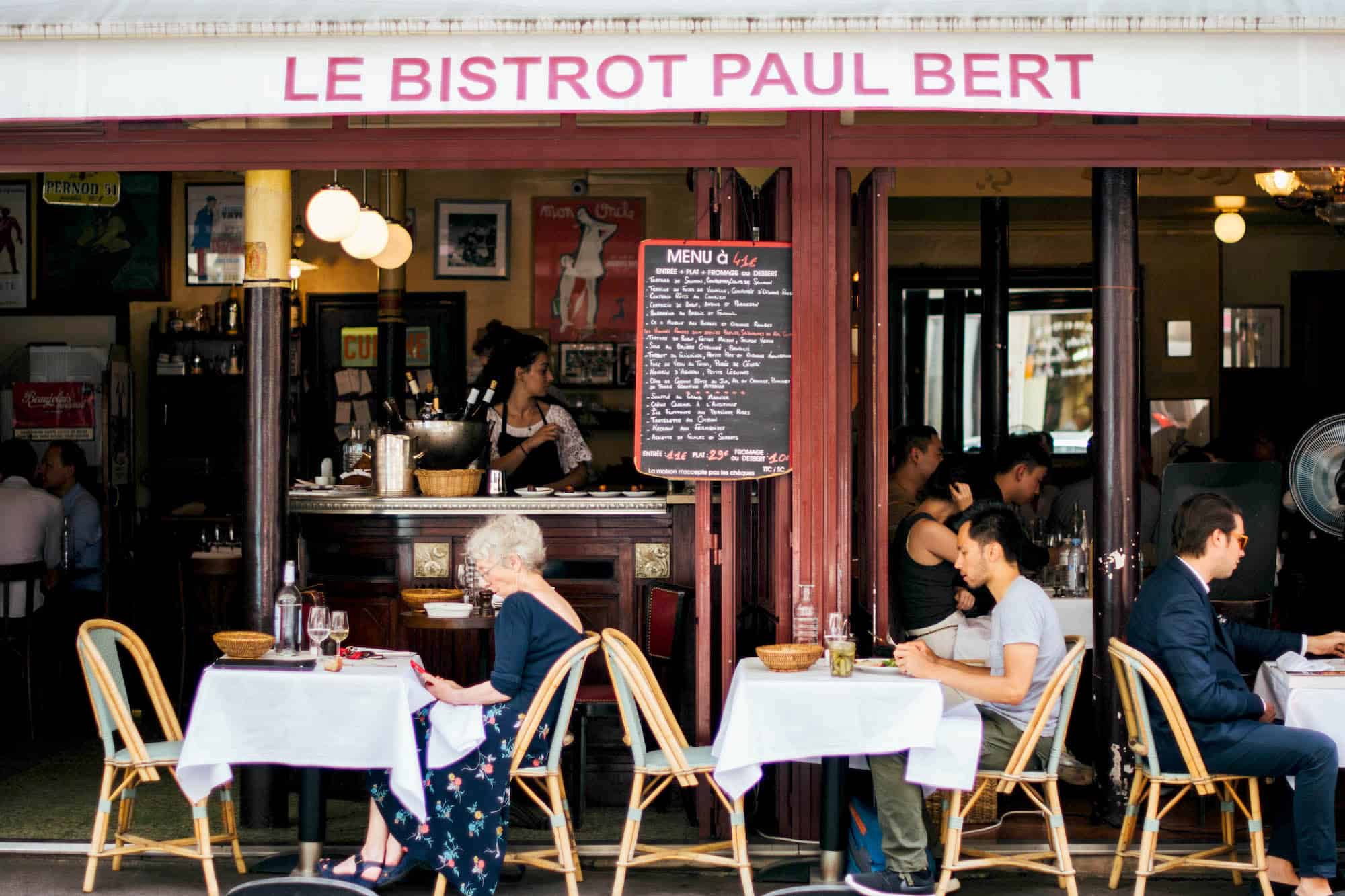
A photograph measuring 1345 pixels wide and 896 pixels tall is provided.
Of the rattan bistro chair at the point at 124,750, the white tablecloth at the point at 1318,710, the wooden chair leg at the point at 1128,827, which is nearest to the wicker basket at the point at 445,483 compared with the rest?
the rattan bistro chair at the point at 124,750

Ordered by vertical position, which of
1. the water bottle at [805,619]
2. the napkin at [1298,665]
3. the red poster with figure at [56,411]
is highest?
the red poster with figure at [56,411]

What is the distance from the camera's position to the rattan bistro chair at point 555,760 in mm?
4840

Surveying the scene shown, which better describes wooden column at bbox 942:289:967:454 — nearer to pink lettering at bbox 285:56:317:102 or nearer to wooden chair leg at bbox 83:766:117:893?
pink lettering at bbox 285:56:317:102

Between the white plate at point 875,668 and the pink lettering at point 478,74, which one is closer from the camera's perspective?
the pink lettering at point 478,74

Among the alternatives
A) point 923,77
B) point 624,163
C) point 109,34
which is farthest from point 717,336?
point 109,34

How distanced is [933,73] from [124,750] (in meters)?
3.52

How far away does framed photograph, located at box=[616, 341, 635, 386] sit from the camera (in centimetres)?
1141

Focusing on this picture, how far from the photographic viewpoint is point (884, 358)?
227 inches

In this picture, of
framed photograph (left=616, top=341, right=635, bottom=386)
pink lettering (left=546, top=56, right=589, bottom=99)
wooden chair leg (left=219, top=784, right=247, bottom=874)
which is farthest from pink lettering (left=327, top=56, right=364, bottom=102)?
framed photograph (left=616, top=341, right=635, bottom=386)

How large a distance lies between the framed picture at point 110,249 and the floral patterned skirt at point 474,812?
7681mm

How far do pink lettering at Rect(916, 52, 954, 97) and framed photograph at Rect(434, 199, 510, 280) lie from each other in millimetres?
7276

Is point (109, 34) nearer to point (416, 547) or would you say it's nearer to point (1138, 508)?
point (416, 547)

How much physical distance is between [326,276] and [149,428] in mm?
1781

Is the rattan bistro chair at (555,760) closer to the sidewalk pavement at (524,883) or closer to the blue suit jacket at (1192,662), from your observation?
the sidewalk pavement at (524,883)
